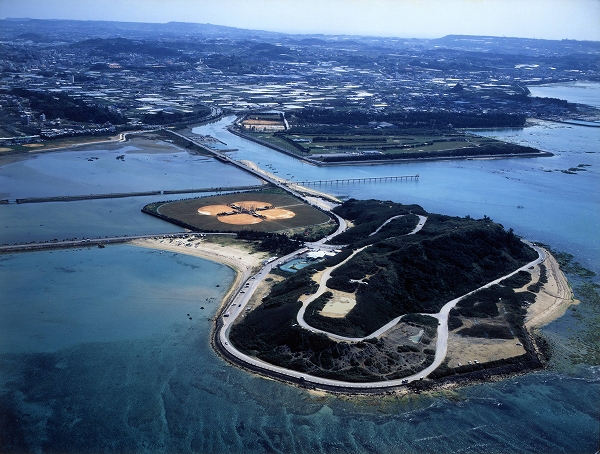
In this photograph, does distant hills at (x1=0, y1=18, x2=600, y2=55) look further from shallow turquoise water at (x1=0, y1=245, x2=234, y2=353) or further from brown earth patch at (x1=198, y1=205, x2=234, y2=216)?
shallow turquoise water at (x1=0, y1=245, x2=234, y2=353)

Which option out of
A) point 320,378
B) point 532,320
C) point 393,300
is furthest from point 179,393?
point 532,320

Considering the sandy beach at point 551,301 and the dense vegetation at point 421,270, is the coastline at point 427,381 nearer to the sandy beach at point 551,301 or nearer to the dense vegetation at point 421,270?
the sandy beach at point 551,301

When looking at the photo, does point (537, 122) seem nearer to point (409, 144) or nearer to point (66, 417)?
point (409, 144)

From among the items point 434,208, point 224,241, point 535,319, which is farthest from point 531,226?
point 224,241

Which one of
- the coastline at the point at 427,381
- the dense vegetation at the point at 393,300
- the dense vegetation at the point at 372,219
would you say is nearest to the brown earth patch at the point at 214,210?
the coastline at the point at 427,381

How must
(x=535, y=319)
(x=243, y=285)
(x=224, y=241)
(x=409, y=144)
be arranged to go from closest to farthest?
(x=535, y=319) → (x=243, y=285) → (x=224, y=241) → (x=409, y=144)

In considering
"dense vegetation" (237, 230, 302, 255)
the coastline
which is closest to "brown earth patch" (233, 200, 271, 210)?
"dense vegetation" (237, 230, 302, 255)

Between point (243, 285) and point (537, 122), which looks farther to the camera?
point (537, 122)
